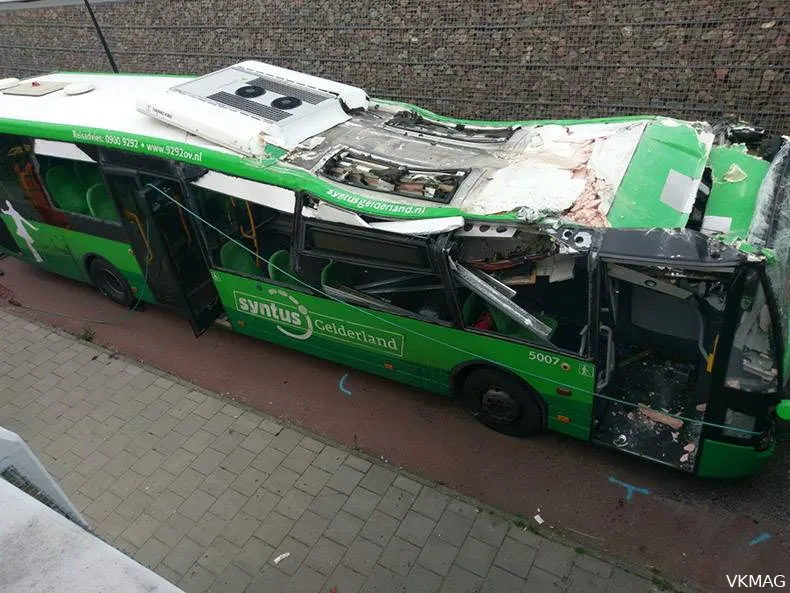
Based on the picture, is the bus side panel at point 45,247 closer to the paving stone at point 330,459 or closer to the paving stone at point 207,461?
the paving stone at point 207,461

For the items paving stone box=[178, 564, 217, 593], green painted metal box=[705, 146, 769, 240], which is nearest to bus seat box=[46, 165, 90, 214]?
paving stone box=[178, 564, 217, 593]

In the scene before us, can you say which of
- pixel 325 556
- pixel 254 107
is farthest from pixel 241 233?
pixel 325 556

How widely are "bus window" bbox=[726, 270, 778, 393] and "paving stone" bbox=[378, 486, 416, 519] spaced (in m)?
2.70

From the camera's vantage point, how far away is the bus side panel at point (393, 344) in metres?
4.67

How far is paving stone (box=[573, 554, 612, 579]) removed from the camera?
427 cm

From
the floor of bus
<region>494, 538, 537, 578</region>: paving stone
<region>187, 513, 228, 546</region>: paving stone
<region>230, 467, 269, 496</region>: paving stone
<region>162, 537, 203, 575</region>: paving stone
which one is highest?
the floor of bus

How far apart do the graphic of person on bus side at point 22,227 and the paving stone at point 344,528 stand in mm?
5969

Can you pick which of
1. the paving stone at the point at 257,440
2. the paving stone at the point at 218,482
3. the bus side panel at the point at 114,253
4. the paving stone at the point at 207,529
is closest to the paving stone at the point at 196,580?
the paving stone at the point at 207,529

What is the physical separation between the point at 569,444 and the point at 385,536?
195 centimetres

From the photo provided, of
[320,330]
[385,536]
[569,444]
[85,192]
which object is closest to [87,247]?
[85,192]

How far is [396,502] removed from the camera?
494 cm

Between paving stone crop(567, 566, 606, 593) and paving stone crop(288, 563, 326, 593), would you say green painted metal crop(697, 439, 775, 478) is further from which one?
paving stone crop(288, 563, 326, 593)

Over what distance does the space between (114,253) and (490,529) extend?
545 centimetres

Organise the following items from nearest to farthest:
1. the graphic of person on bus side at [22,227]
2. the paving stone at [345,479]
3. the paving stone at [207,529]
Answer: the paving stone at [207,529]
the paving stone at [345,479]
the graphic of person on bus side at [22,227]
